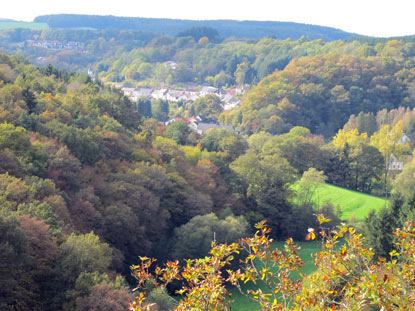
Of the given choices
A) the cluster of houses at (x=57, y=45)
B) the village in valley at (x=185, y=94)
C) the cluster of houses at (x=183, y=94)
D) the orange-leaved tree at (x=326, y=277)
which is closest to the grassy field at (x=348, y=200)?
the orange-leaved tree at (x=326, y=277)

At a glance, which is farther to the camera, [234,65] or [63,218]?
[234,65]

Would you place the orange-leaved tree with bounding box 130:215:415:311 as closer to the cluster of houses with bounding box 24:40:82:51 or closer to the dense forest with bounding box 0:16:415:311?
the dense forest with bounding box 0:16:415:311

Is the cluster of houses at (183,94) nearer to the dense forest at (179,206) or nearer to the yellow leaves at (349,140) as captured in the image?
the dense forest at (179,206)

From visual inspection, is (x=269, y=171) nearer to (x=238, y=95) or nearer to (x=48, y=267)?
(x=48, y=267)

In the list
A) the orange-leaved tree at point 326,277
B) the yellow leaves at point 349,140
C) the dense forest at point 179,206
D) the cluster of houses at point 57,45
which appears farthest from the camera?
the cluster of houses at point 57,45

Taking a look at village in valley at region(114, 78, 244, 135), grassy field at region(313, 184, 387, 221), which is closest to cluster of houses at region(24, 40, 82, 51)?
village in valley at region(114, 78, 244, 135)

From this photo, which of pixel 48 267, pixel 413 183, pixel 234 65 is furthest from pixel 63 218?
pixel 234 65
